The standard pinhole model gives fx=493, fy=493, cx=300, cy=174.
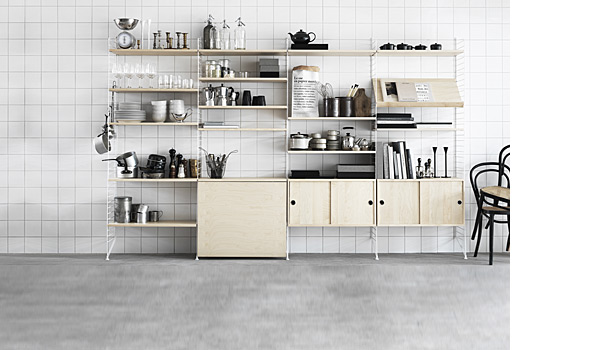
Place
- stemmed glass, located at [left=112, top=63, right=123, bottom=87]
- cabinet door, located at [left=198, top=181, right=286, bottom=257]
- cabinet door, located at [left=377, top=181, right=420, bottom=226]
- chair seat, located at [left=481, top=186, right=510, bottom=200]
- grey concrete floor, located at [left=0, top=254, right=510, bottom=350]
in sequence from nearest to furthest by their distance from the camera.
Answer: grey concrete floor, located at [left=0, top=254, right=510, bottom=350] → chair seat, located at [left=481, top=186, right=510, bottom=200] → cabinet door, located at [left=198, top=181, right=286, bottom=257] → cabinet door, located at [left=377, top=181, right=420, bottom=226] → stemmed glass, located at [left=112, top=63, right=123, bottom=87]

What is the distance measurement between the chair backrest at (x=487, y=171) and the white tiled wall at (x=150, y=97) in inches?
3.7

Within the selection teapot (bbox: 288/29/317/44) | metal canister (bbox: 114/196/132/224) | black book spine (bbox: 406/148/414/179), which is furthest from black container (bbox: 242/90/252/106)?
black book spine (bbox: 406/148/414/179)

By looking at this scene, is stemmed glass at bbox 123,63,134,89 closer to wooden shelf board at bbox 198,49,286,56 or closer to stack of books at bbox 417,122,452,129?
wooden shelf board at bbox 198,49,286,56

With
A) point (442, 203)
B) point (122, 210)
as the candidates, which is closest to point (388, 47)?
point (442, 203)

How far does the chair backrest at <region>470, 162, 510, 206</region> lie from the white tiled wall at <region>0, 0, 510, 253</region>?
9 cm

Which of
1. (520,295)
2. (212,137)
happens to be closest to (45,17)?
(212,137)

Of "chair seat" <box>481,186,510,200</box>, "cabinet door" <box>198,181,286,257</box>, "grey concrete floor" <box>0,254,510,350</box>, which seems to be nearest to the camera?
"grey concrete floor" <box>0,254,510,350</box>

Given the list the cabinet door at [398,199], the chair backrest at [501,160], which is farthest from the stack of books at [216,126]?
the chair backrest at [501,160]

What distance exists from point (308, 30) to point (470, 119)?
1.81 m

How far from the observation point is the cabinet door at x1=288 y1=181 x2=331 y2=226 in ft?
14.7

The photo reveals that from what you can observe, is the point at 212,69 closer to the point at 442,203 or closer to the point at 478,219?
the point at 442,203

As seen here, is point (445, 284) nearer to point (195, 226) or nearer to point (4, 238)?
point (195, 226)

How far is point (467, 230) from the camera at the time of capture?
193 inches

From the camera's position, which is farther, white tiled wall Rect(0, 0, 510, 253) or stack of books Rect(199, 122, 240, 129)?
white tiled wall Rect(0, 0, 510, 253)
